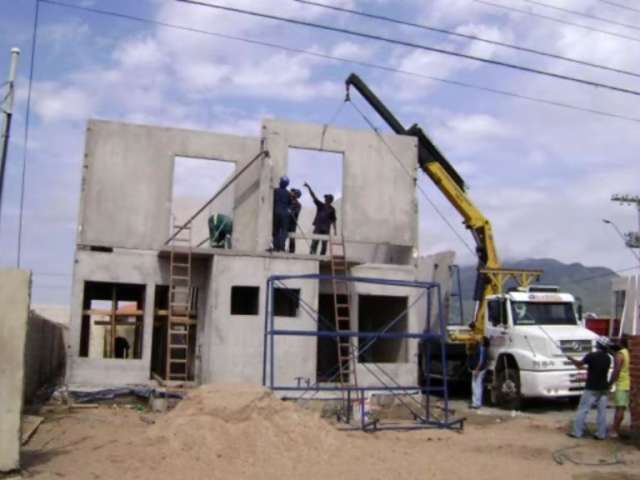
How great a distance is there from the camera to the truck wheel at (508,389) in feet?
56.6

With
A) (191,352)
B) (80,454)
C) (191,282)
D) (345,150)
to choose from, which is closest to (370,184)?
(345,150)

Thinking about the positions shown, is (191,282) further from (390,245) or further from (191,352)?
(390,245)

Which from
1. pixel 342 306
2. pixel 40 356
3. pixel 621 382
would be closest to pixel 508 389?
pixel 342 306

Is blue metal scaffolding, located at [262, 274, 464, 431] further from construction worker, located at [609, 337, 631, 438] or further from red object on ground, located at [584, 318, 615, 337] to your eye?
red object on ground, located at [584, 318, 615, 337]

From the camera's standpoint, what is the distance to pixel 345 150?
61.5 feet

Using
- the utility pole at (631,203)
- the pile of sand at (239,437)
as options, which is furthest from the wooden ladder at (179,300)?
the utility pole at (631,203)

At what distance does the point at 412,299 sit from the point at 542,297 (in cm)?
330

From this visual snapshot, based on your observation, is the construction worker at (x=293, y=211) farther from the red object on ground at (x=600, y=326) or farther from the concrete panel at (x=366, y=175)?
the red object on ground at (x=600, y=326)

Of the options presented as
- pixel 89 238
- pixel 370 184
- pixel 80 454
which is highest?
pixel 370 184

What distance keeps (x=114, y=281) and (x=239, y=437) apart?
22.9 ft

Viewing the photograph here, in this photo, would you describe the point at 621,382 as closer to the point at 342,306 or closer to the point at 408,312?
the point at 408,312

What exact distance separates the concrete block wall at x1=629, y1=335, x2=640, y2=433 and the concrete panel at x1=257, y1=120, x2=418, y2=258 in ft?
24.2

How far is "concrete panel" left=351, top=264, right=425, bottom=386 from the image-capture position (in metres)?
17.7

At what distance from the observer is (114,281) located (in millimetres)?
16672
